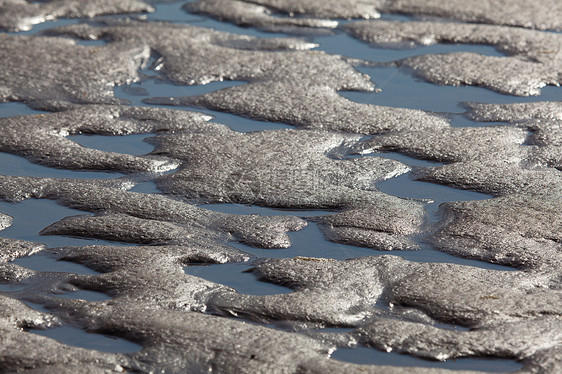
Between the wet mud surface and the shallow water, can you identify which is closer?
the shallow water

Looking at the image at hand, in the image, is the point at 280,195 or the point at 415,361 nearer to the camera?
the point at 415,361

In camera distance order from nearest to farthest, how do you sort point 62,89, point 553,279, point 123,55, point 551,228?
point 553,279 < point 551,228 < point 62,89 < point 123,55

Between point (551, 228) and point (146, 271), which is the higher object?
point (551, 228)

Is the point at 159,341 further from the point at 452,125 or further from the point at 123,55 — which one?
the point at 123,55

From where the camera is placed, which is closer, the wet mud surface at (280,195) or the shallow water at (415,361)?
the shallow water at (415,361)

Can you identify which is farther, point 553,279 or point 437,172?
point 437,172

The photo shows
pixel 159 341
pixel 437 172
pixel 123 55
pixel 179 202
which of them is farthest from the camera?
pixel 123 55

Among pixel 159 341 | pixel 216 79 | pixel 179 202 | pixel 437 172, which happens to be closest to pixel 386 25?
pixel 216 79
